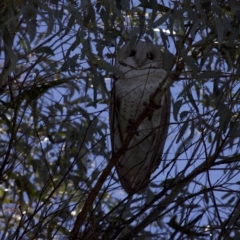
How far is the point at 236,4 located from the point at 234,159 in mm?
448

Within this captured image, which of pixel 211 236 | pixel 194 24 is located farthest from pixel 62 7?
pixel 211 236

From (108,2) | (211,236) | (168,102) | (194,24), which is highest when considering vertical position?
(168,102)

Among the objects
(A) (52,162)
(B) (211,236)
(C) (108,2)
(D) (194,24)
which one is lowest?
(B) (211,236)

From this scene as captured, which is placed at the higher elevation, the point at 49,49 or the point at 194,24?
the point at 49,49

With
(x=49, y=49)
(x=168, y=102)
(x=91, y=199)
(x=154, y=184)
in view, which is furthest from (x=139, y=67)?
(x=91, y=199)

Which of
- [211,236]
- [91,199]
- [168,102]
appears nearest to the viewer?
[91,199]

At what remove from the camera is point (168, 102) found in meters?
2.85

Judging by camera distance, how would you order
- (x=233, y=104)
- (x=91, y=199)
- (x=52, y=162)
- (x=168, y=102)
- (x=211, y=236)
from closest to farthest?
(x=91, y=199), (x=233, y=104), (x=211, y=236), (x=168, y=102), (x=52, y=162)

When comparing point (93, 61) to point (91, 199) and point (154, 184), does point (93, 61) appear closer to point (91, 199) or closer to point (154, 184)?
point (91, 199)

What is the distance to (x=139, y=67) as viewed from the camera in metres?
2.88

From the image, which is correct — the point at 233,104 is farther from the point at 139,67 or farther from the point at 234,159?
the point at 139,67

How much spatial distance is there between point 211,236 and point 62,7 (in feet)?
2.57

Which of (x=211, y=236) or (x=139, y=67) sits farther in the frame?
(x=139, y=67)

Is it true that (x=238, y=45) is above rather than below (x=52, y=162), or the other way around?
below
